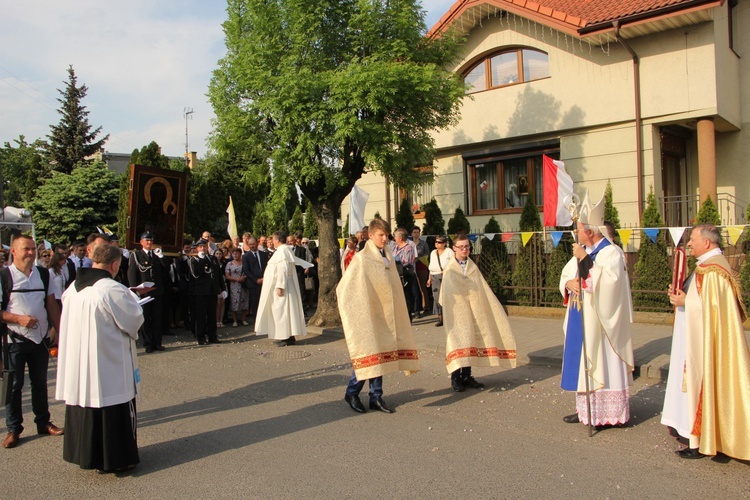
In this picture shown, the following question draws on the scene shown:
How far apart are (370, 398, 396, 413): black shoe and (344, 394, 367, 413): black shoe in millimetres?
111

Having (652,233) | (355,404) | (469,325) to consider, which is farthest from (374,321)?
(652,233)

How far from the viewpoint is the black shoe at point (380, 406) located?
654 cm

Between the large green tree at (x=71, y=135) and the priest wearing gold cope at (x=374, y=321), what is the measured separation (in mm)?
33612

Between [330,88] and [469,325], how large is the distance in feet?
17.5

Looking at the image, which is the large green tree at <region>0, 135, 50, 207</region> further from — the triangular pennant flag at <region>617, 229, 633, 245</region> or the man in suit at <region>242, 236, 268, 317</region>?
the triangular pennant flag at <region>617, 229, 633, 245</region>

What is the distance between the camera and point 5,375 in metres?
5.48

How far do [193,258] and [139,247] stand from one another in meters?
1.40

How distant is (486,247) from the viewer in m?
14.3

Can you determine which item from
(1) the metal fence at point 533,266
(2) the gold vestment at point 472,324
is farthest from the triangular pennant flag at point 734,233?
(2) the gold vestment at point 472,324

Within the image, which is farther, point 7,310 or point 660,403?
point 660,403

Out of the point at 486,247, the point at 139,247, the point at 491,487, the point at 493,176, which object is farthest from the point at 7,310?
the point at 493,176

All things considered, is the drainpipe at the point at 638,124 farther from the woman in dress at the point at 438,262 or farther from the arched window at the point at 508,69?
the woman in dress at the point at 438,262

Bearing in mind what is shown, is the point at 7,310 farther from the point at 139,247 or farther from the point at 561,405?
the point at 139,247

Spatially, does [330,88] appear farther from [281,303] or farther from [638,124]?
[638,124]
